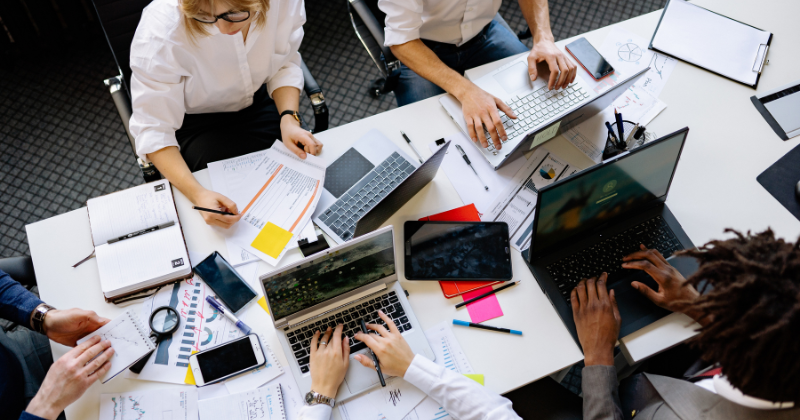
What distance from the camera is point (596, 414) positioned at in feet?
4.23

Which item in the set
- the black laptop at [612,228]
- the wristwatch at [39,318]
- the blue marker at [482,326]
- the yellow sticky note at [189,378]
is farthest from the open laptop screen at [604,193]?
the wristwatch at [39,318]

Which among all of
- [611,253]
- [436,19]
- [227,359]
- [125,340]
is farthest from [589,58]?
[125,340]

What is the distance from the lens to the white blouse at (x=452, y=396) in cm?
124

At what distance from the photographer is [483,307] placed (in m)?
1.41

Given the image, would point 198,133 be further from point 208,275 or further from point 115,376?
point 115,376

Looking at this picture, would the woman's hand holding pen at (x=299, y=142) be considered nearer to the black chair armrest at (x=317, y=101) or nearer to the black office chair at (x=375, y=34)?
the black chair armrest at (x=317, y=101)

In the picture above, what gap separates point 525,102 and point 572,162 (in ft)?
0.79

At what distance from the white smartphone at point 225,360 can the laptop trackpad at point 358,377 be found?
8.7 inches

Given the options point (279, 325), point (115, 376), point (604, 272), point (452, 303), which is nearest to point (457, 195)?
point (452, 303)

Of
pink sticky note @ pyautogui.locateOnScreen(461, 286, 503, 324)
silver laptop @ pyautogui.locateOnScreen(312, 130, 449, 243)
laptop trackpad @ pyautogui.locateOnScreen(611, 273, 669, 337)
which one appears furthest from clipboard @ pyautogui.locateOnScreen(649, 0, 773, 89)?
pink sticky note @ pyautogui.locateOnScreen(461, 286, 503, 324)

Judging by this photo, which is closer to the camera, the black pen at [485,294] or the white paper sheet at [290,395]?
the white paper sheet at [290,395]

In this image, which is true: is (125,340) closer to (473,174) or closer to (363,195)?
(363,195)

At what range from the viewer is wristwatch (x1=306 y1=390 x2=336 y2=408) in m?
1.24

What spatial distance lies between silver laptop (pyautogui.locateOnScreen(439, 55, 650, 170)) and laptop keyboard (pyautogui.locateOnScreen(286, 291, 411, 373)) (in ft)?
1.73
